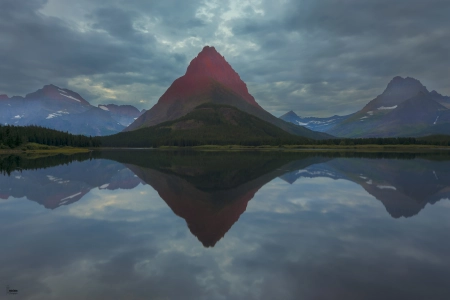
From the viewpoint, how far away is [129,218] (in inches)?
1206

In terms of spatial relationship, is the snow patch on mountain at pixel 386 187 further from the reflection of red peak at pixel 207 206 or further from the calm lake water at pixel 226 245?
the reflection of red peak at pixel 207 206

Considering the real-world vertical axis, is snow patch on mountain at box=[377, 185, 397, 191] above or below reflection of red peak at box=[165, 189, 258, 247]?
above

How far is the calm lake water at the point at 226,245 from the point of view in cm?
1514

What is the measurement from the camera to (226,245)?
72.0ft

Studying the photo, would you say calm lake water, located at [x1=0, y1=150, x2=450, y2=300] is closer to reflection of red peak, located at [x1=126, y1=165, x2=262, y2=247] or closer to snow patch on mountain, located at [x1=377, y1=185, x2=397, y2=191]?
reflection of red peak, located at [x1=126, y1=165, x2=262, y2=247]

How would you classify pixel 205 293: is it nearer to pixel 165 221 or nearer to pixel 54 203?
pixel 165 221

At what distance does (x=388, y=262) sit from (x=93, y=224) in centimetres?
2600

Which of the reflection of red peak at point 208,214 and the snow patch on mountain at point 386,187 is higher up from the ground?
the snow patch on mountain at point 386,187

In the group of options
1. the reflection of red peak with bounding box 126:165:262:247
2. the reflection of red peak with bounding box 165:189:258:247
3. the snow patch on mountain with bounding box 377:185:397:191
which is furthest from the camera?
the snow patch on mountain with bounding box 377:185:397:191

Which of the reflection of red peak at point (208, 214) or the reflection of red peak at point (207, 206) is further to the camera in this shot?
the reflection of red peak at point (207, 206)

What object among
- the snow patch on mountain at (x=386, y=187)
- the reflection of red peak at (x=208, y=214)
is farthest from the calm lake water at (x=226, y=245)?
the snow patch on mountain at (x=386, y=187)

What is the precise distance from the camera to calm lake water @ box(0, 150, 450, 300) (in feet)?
49.7

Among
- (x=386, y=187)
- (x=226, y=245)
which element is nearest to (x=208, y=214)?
(x=226, y=245)

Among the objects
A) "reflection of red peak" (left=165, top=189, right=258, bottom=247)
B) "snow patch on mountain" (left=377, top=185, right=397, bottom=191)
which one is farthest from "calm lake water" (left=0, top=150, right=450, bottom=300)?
"snow patch on mountain" (left=377, top=185, right=397, bottom=191)
